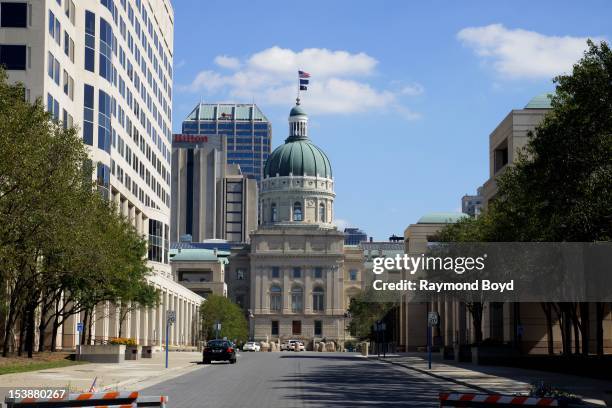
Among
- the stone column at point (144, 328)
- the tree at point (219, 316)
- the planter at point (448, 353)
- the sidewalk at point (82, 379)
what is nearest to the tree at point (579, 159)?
the sidewalk at point (82, 379)

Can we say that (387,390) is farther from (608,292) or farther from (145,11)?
(145,11)

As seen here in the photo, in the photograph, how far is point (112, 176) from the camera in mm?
78688

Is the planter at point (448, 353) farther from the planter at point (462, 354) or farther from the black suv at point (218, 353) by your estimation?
the black suv at point (218, 353)

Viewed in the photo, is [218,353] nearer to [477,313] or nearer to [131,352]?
[131,352]

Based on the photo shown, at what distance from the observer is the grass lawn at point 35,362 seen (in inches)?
1651

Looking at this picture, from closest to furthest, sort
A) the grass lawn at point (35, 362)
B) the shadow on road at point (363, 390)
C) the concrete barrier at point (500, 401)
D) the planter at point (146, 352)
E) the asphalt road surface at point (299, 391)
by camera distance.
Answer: the concrete barrier at point (500, 401), the asphalt road surface at point (299, 391), the shadow on road at point (363, 390), the grass lawn at point (35, 362), the planter at point (146, 352)

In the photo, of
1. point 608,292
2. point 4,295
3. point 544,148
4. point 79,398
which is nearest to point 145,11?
point 4,295

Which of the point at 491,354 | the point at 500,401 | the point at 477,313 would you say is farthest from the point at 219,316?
the point at 500,401

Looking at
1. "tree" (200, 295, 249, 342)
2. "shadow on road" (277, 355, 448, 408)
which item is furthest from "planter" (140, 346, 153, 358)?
"tree" (200, 295, 249, 342)

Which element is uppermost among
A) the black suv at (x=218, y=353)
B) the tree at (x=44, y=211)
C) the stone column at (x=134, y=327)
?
the tree at (x=44, y=211)

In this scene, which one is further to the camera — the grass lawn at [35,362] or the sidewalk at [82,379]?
the grass lawn at [35,362]

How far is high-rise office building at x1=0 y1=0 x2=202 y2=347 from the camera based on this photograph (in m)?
60.8

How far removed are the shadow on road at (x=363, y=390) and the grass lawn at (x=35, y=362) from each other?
10376 mm

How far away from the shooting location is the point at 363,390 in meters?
33.3
